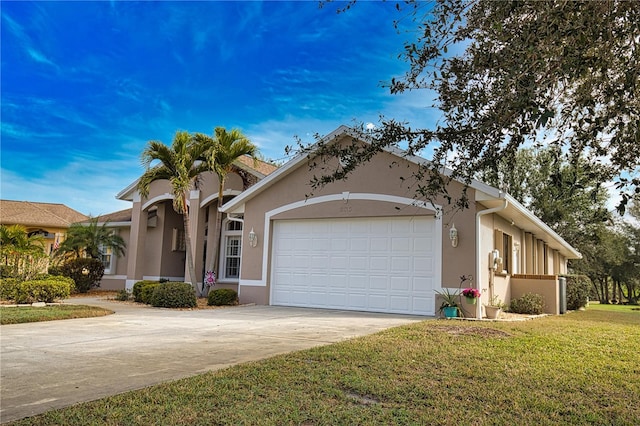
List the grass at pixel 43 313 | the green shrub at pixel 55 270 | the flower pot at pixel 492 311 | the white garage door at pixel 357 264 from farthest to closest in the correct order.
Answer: the green shrub at pixel 55 270, the white garage door at pixel 357 264, the flower pot at pixel 492 311, the grass at pixel 43 313

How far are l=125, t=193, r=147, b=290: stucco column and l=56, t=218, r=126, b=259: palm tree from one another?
1090 millimetres

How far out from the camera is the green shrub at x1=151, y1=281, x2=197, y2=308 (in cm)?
1372

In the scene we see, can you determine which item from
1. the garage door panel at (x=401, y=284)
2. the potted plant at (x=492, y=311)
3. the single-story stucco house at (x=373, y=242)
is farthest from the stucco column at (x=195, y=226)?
the potted plant at (x=492, y=311)

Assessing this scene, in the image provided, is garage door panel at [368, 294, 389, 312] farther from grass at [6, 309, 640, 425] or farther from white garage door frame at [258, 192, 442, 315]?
grass at [6, 309, 640, 425]

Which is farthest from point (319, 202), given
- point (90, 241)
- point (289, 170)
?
point (90, 241)

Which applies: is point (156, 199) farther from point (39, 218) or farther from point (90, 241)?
point (39, 218)

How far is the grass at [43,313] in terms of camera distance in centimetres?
977

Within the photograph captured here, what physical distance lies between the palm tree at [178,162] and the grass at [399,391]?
1027 centimetres

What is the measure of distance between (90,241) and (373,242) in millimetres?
13404

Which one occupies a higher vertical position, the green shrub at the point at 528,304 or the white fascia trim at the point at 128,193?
the white fascia trim at the point at 128,193

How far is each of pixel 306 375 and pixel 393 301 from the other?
7.59 meters

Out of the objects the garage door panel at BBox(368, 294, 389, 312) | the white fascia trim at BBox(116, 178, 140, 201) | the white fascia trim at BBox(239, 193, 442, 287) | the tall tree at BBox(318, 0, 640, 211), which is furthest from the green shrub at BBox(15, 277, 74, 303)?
the tall tree at BBox(318, 0, 640, 211)

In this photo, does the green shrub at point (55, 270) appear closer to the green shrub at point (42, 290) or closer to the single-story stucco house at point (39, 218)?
the single-story stucco house at point (39, 218)

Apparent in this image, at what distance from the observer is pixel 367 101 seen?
401 inches
